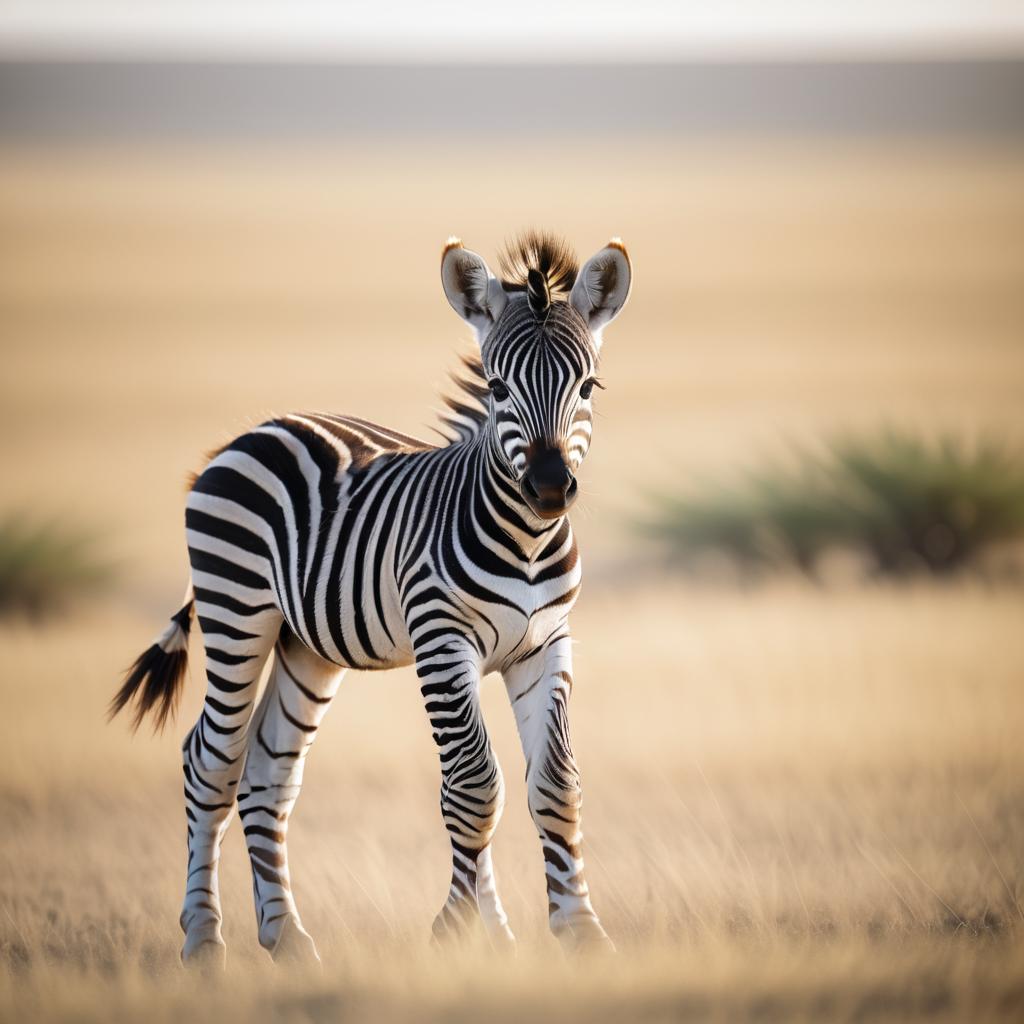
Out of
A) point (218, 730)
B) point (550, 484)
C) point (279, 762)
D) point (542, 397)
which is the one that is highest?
point (542, 397)

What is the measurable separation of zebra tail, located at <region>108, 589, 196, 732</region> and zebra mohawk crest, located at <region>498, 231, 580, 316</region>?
2.46 m

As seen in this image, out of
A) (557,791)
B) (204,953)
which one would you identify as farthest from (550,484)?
(204,953)

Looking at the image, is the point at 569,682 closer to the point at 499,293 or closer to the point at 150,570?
the point at 499,293

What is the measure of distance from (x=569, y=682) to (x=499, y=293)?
5.13 feet

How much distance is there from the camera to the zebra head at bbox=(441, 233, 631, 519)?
5.64 metres

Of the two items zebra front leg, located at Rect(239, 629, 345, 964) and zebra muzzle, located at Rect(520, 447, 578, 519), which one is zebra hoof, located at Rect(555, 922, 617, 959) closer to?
zebra front leg, located at Rect(239, 629, 345, 964)

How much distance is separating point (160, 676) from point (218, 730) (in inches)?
29.7

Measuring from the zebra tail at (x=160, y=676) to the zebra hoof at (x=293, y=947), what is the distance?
4.35 feet

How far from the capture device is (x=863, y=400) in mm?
31781

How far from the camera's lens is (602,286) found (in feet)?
20.2

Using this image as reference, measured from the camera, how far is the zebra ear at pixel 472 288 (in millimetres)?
6102

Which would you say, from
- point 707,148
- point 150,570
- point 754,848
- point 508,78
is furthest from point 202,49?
point 754,848

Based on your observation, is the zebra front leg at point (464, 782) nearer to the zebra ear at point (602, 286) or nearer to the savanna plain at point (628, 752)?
the savanna plain at point (628, 752)

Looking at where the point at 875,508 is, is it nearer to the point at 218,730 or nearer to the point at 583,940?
the point at 218,730
